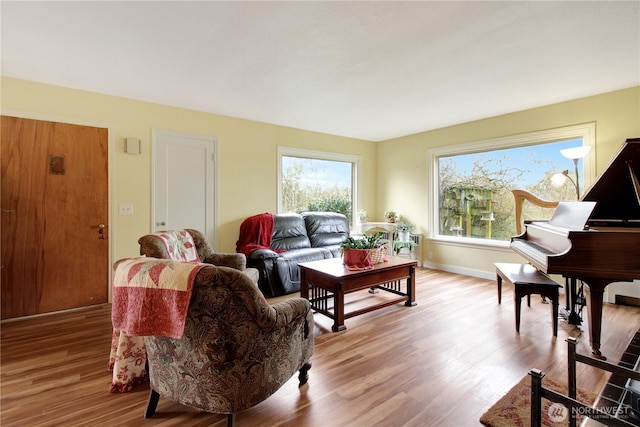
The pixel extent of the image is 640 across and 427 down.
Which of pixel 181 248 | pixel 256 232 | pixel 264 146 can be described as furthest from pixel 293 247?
pixel 181 248

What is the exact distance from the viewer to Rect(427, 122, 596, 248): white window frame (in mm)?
3533

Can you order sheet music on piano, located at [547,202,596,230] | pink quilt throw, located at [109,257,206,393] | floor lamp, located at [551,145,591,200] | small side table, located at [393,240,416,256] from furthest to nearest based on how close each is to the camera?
small side table, located at [393,240,416,256]
floor lamp, located at [551,145,591,200]
sheet music on piano, located at [547,202,596,230]
pink quilt throw, located at [109,257,206,393]

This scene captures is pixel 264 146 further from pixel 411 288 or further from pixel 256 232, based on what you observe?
pixel 411 288

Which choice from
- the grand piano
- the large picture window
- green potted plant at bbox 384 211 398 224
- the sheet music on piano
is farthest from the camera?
green potted plant at bbox 384 211 398 224

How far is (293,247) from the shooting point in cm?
440

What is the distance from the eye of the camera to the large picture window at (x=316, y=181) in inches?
197

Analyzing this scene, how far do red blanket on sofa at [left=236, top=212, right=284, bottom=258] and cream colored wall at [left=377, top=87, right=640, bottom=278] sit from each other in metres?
2.78

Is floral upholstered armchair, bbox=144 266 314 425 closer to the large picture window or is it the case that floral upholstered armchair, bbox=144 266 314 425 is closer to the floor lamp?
the large picture window

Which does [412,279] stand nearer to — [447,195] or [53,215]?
[447,195]

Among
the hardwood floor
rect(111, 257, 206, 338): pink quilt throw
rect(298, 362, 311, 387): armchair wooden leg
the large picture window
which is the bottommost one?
the hardwood floor

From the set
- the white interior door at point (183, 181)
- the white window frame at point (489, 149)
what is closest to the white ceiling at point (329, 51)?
the white window frame at point (489, 149)

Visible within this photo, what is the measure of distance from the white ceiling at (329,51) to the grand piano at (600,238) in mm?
1065

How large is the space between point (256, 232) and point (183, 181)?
119 cm

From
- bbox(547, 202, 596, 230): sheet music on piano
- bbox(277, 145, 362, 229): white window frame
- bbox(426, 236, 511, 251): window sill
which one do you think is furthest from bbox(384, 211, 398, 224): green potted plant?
bbox(547, 202, 596, 230): sheet music on piano
